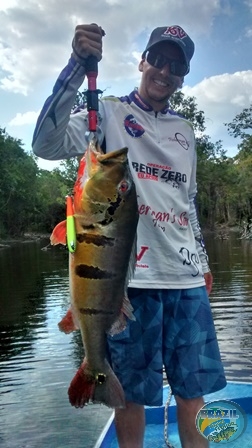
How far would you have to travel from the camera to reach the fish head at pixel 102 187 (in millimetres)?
2023

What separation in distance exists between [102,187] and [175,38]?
1.14m

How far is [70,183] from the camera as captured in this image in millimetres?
51812

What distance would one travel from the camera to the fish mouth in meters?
2.02

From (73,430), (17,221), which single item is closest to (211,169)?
(17,221)

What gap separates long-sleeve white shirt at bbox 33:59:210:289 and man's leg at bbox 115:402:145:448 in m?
0.62

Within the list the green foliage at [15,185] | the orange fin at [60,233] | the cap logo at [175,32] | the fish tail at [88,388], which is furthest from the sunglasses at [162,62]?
the green foliage at [15,185]

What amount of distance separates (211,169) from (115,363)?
194 feet

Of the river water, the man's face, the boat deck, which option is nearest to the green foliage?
the river water

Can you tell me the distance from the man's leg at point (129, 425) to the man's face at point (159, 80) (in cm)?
159

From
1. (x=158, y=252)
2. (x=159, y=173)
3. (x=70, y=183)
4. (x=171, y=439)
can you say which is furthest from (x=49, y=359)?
(x=70, y=183)

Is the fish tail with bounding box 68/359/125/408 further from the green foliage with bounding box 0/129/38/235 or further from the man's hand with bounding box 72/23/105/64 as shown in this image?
the green foliage with bounding box 0/129/38/235

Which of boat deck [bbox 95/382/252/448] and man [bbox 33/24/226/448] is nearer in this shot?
man [bbox 33/24/226/448]

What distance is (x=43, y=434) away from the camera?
5066 millimetres

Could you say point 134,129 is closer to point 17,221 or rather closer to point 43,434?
point 43,434
